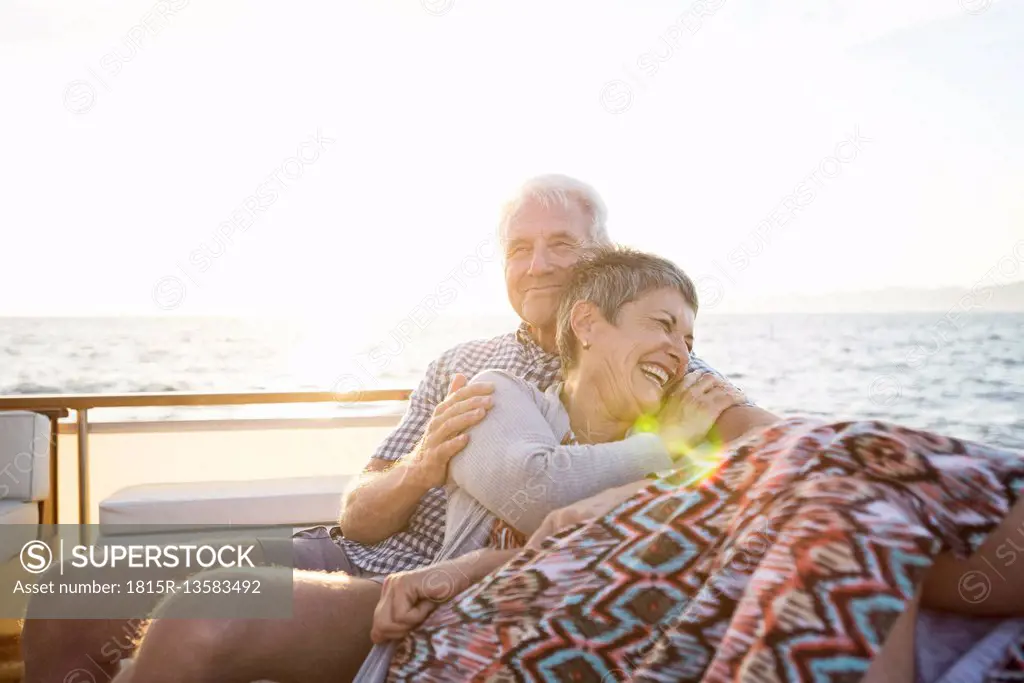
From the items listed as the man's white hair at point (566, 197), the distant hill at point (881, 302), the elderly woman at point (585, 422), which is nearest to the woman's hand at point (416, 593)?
the elderly woman at point (585, 422)

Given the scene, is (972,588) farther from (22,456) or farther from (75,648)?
(22,456)

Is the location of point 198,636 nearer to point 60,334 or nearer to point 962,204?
point 962,204

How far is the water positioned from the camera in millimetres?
11930

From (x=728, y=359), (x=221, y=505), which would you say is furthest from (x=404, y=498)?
(x=728, y=359)

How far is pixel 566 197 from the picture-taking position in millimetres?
1937

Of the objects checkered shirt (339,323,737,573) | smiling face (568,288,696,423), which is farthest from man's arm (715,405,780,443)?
checkered shirt (339,323,737,573)

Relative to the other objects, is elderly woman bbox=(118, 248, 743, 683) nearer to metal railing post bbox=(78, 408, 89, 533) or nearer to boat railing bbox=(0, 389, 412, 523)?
boat railing bbox=(0, 389, 412, 523)

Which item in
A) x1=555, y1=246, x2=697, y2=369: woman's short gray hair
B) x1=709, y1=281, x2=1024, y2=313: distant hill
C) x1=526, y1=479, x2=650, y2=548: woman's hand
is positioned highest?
x1=555, y1=246, x2=697, y2=369: woman's short gray hair

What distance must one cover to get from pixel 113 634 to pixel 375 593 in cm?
69

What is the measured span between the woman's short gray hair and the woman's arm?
318 mm

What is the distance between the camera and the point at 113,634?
1584 millimetres

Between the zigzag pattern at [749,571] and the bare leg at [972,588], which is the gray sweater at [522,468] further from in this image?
the bare leg at [972,588]

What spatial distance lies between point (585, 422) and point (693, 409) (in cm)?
21

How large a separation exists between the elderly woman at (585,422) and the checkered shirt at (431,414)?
0.21 meters
